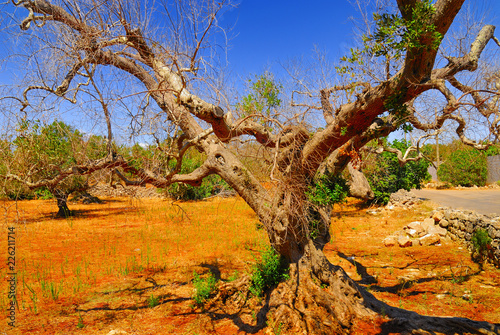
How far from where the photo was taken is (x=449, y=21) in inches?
108

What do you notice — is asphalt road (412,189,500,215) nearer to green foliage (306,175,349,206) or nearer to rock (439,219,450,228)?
rock (439,219,450,228)

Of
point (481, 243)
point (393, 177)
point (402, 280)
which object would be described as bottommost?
point (402, 280)

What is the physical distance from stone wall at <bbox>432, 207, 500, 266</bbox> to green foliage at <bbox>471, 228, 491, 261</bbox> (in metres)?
0.10

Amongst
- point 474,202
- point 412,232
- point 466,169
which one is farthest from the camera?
point 466,169

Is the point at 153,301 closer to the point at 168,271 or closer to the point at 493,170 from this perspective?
the point at 168,271

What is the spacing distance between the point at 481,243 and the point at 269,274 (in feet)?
17.9

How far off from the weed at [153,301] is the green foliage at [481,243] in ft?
24.1

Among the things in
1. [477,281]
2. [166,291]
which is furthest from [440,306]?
[166,291]

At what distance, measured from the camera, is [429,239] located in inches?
339

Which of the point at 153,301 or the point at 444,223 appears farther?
the point at 444,223

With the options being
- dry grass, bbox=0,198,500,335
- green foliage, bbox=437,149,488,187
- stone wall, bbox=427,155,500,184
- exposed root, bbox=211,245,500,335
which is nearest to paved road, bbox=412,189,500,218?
dry grass, bbox=0,198,500,335

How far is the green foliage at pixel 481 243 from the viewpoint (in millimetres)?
6699

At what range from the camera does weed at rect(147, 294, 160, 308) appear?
16.5ft

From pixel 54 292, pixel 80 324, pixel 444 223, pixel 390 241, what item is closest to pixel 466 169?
pixel 444 223
